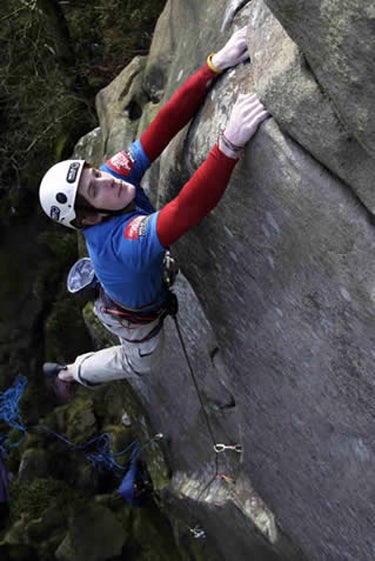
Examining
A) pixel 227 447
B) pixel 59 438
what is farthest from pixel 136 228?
pixel 59 438

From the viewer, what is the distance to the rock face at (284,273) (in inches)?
123

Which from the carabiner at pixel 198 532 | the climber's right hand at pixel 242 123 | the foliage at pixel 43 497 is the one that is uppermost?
the climber's right hand at pixel 242 123

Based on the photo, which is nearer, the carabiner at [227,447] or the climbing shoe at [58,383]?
the carabiner at [227,447]

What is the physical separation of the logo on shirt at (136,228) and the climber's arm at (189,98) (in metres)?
0.67

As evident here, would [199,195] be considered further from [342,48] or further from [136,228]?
[342,48]

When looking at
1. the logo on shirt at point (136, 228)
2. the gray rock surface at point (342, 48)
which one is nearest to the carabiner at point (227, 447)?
the logo on shirt at point (136, 228)

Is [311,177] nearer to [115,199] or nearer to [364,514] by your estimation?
[115,199]

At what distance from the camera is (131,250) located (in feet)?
13.7

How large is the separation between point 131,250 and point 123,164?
785 millimetres

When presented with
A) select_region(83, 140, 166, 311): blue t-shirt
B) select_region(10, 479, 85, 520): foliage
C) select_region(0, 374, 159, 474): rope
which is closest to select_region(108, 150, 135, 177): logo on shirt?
select_region(83, 140, 166, 311): blue t-shirt

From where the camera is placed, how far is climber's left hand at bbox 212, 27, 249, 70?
3852 mm

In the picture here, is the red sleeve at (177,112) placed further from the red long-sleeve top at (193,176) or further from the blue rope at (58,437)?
the blue rope at (58,437)

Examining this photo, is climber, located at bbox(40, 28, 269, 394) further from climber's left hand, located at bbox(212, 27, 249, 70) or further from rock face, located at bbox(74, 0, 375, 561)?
rock face, located at bbox(74, 0, 375, 561)

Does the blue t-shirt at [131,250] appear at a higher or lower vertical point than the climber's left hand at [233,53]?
lower
